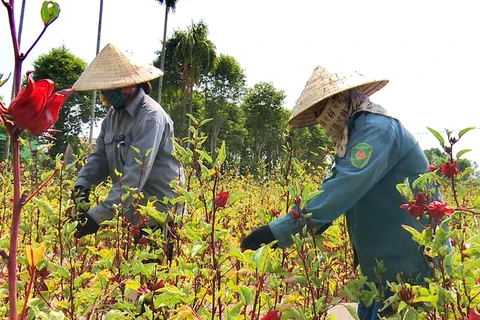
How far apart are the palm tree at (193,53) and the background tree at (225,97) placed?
6.03 metres

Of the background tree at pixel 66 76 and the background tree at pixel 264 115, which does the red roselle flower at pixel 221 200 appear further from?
the background tree at pixel 264 115

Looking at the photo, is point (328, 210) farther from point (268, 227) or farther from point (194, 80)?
point (194, 80)

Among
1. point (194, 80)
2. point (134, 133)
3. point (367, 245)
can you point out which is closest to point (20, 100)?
point (367, 245)

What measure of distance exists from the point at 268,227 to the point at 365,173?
34 centimetres

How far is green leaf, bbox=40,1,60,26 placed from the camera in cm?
55

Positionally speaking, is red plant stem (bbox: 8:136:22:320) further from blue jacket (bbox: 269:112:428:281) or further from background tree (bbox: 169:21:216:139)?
background tree (bbox: 169:21:216:139)

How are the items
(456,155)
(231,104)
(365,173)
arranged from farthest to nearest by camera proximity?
(231,104) < (365,173) < (456,155)

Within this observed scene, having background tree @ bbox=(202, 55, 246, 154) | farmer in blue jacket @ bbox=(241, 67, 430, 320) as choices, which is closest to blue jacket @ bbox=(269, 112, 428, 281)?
farmer in blue jacket @ bbox=(241, 67, 430, 320)

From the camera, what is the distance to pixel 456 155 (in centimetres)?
133

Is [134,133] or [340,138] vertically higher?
[340,138]

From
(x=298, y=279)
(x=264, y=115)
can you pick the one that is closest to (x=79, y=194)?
(x=298, y=279)

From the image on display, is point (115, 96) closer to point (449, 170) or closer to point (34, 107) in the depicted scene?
point (449, 170)

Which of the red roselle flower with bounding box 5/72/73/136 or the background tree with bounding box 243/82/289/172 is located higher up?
the red roselle flower with bounding box 5/72/73/136

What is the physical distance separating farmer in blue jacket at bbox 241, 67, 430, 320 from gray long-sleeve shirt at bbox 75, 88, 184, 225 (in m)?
0.81
